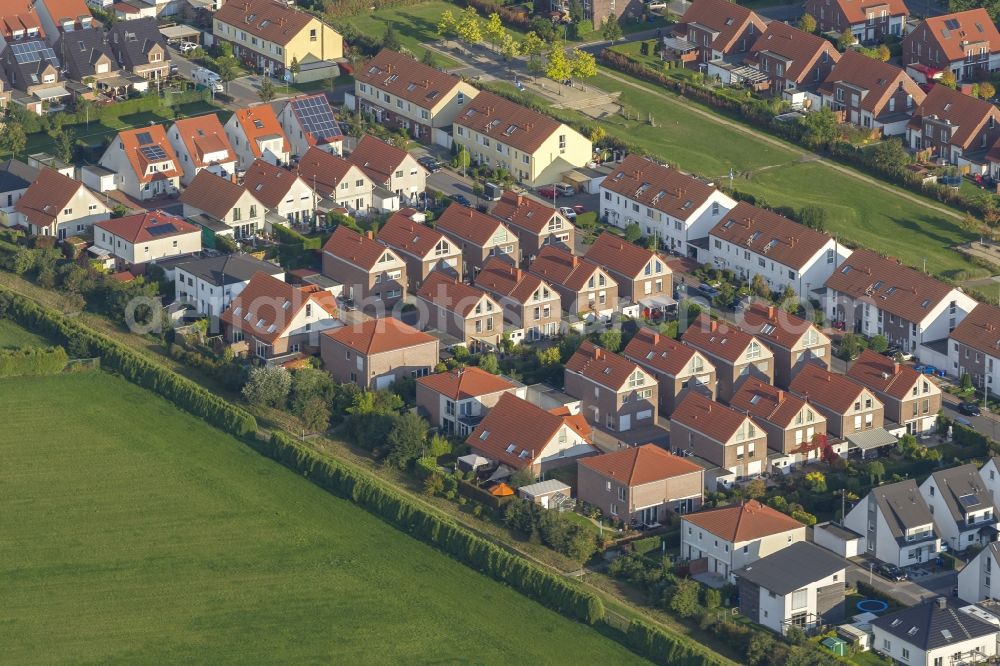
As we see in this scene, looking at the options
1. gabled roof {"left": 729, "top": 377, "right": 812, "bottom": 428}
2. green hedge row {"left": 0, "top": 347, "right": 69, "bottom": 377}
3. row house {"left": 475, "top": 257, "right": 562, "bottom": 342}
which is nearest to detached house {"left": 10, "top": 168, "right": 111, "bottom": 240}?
green hedge row {"left": 0, "top": 347, "right": 69, "bottom": 377}

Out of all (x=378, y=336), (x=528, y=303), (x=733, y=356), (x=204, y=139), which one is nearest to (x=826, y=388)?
(x=733, y=356)

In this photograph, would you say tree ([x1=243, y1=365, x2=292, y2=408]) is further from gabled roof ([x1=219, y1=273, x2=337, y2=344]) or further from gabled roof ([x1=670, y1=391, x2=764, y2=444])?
gabled roof ([x1=670, y1=391, x2=764, y2=444])

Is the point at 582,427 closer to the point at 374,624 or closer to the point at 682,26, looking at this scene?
the point at 374,624

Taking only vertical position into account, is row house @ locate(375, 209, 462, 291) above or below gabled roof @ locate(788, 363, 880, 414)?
below

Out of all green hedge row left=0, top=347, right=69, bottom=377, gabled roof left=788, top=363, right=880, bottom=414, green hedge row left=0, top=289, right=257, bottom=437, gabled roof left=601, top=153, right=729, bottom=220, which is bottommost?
green hedge row left=0, top=347, right=69, bottom=377

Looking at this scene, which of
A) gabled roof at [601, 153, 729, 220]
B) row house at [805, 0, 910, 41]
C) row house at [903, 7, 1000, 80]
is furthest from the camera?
row house at [805, 0, 910, 41]

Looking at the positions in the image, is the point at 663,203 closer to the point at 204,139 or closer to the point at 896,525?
the point at 204,139

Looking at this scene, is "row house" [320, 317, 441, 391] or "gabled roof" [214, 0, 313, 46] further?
"gabled roof" [214, 0, 313, 46]
